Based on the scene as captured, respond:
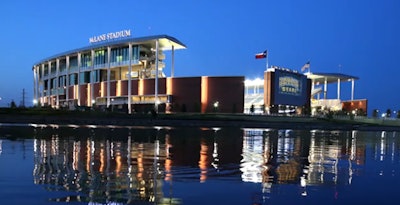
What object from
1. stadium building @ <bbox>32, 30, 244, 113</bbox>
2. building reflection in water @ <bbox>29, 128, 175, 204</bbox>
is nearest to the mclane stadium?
stadium building @ <bbox>32, 30, 244, 113</bbox>

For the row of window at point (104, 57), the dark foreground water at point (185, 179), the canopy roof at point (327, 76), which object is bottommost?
the dark foreground water at point (185, 179)

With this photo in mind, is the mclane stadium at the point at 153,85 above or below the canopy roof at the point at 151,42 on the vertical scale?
below

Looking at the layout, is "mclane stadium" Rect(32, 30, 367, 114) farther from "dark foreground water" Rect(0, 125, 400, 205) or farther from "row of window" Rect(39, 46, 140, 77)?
"dark foreground water" Rect(0, 125, 400, 205)

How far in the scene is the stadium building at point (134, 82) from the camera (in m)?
80.2

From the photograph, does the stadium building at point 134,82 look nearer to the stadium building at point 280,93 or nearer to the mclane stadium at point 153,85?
the mclane stadium at point 153,85

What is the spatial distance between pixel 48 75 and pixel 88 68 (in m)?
25.6

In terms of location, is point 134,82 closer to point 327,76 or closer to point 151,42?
point 151,42

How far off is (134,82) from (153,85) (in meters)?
5.80

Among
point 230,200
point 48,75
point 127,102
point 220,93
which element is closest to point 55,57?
point 48,75

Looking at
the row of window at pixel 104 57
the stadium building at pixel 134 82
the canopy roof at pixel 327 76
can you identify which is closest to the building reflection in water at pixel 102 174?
the stadium building at pixel 134 82

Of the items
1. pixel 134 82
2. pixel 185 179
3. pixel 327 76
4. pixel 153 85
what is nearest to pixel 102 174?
pixel 185 179

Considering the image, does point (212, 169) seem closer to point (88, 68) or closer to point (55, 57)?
point (88, 68)

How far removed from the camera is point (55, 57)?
111062 mm

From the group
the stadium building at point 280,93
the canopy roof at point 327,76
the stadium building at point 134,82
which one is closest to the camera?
the stadium building at point 134,82
